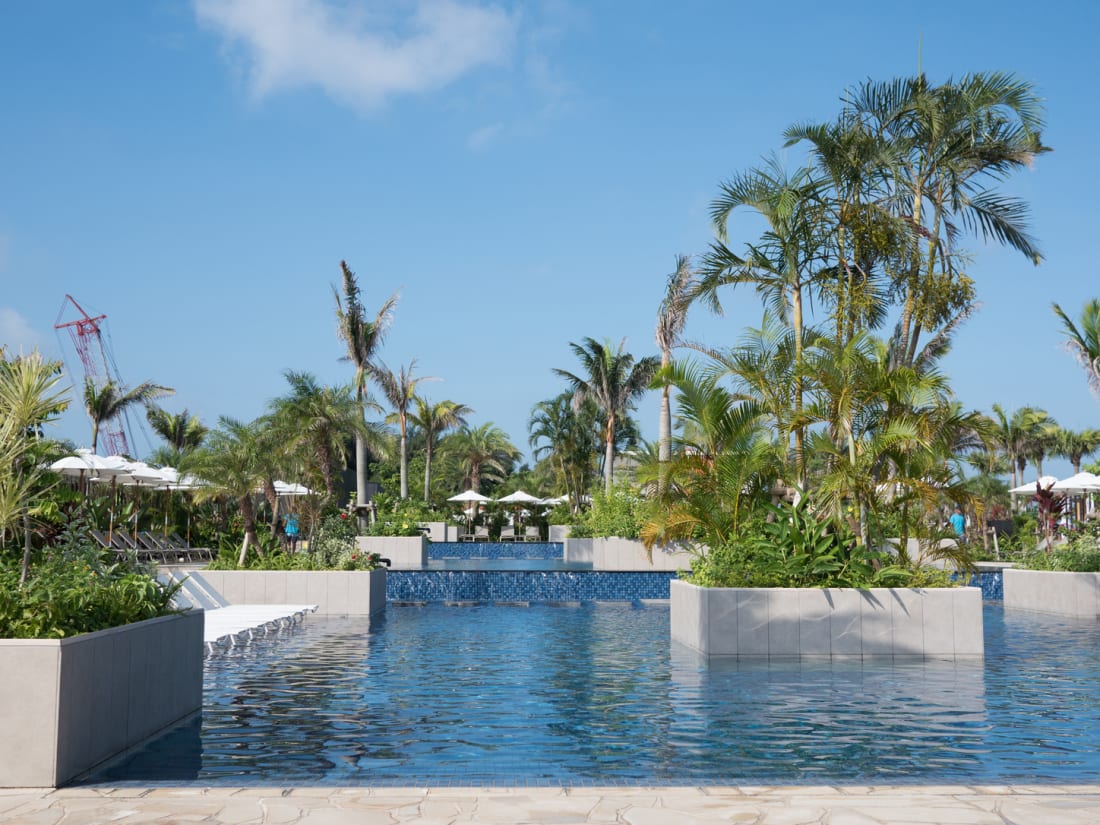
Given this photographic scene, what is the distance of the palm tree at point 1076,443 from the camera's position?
57.2m

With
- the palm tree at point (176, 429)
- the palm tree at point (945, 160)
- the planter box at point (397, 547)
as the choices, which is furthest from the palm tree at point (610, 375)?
the palm tree at point (176, 429)

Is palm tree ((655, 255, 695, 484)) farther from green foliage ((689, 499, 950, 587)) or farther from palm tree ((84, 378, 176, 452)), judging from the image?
palm tree ((84, 378, 176, 452))

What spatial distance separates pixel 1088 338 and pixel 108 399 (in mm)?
41280

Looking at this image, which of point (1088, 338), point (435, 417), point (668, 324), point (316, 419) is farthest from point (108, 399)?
point (1088, 338)

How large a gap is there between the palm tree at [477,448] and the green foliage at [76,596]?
50.2 metres

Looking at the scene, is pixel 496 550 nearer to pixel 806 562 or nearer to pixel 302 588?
pixel 302 588

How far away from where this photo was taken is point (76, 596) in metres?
5.70

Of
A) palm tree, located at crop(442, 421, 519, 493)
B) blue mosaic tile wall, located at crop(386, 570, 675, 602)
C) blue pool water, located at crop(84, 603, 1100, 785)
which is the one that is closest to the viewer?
blue pool water, located at crop(84, 603, 1100, 785)

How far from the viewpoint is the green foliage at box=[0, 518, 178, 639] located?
5.24 m

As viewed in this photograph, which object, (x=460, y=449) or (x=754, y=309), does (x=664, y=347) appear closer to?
(x=754, y=309)

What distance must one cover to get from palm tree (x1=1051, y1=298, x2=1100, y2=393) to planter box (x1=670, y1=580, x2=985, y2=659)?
21.4m

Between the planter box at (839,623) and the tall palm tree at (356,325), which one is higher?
the tall palm tree at (356,325)

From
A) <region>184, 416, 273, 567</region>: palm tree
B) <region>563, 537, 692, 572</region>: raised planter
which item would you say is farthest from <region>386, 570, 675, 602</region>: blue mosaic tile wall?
<region>563, 537, 692, 572</region>: raised planter

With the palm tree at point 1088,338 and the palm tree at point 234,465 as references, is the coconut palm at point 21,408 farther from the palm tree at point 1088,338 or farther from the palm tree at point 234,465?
the palm tree at point 1088,338
